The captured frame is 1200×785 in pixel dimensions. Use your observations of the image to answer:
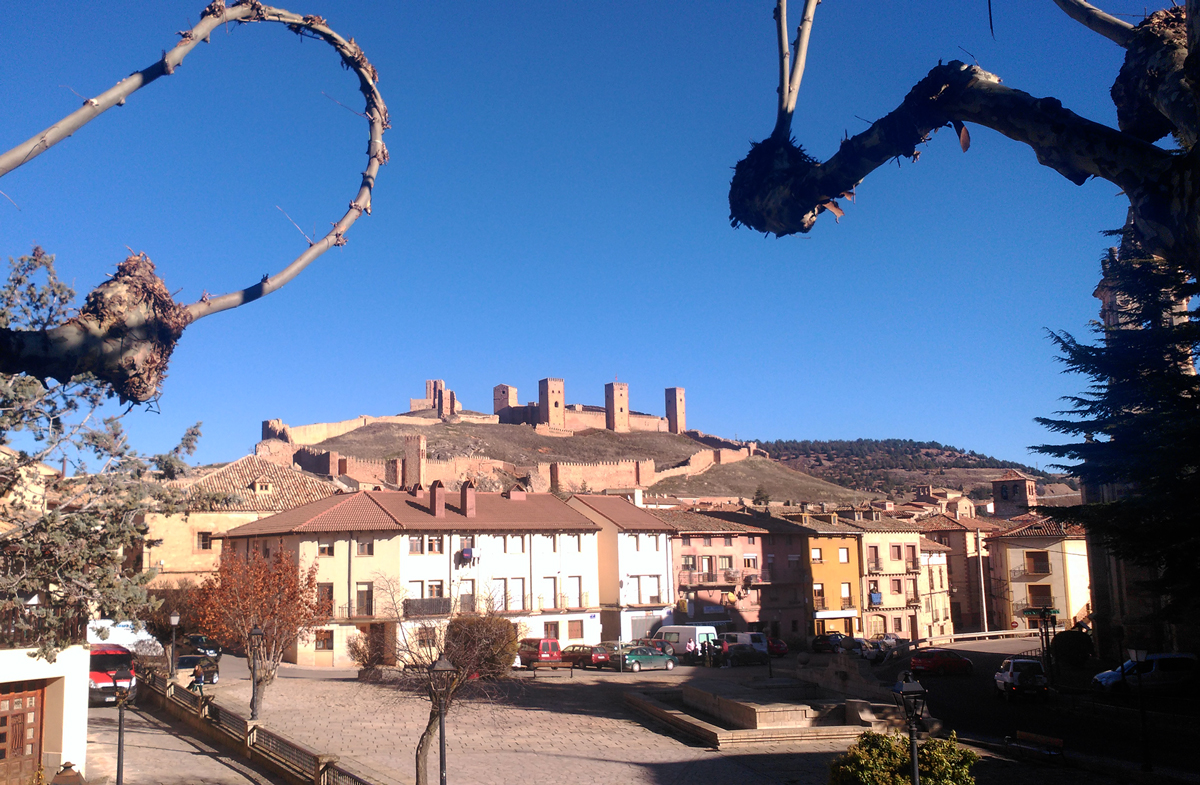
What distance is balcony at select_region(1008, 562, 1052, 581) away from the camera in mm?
54875

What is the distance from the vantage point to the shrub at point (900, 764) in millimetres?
12625

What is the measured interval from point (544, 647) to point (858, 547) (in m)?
24.7

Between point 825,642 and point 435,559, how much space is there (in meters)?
20.2

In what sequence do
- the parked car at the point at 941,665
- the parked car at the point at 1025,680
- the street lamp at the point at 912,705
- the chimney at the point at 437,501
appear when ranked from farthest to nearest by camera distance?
1. the chimney at the point at 437,501
2. the parked car at the point at 941,665
3. the parked car at the point at 1025,680
4. the street lamp at the point at 912,705

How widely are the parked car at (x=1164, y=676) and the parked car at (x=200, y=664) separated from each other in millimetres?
30023

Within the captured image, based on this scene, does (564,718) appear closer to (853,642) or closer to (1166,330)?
(1166,330)

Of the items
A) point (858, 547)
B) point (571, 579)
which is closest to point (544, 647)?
point (571, 579)

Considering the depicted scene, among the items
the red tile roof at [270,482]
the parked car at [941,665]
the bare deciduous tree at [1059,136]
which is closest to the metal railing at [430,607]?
the red tile roof at [270,482]

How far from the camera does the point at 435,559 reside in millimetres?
42500

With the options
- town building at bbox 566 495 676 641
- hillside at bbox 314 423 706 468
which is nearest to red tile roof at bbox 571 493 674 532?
town building at bbox 566 495 676 641

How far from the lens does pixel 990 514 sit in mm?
89000

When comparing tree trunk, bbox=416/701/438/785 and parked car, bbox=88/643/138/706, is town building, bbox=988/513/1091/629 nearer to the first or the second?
tree trunk, bbox=416/701/438/785

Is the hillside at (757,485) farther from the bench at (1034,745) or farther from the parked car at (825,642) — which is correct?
the bench at (1034,745)

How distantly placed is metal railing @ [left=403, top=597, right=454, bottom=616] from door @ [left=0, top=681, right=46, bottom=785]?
22910 mm
